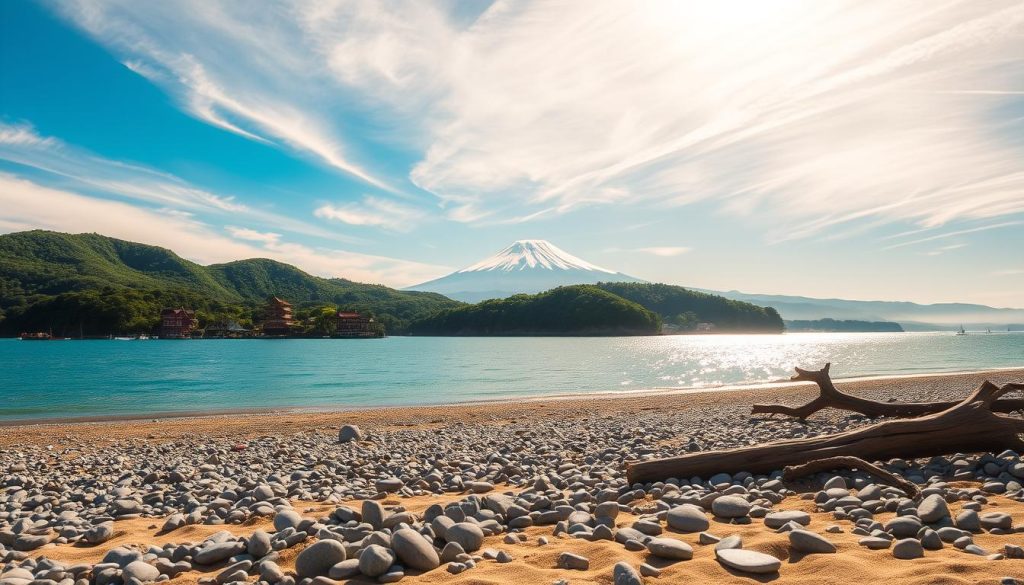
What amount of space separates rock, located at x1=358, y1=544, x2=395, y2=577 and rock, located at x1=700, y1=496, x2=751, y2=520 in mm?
3031

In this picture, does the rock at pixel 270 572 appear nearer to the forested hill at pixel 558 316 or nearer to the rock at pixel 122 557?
the rock at pixel 122 557

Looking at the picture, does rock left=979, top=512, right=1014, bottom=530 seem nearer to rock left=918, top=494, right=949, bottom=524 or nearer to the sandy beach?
the sandy beach

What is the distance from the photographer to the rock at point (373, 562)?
13.5ft

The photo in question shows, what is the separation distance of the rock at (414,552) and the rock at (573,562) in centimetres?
96

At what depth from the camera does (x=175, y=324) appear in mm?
160750

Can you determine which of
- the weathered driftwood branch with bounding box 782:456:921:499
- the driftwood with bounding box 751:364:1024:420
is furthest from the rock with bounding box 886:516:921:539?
the driftwood with bounding box 751:364:1024:420

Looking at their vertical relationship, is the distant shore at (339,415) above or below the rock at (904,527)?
below

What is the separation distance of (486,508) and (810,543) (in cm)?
293

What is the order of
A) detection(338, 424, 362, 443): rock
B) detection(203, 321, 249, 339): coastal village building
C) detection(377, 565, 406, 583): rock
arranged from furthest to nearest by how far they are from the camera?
1. detection(203, 321, 249, 339): coastal village building
2. detection(338, 424, 362, 443): rock
3. detection(377, 565, 406, 583): rock

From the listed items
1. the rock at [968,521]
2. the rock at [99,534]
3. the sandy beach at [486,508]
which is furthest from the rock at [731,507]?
the rock at [99,534]

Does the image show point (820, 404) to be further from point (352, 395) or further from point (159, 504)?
point (352, 395)

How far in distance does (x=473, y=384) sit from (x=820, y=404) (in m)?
25.9

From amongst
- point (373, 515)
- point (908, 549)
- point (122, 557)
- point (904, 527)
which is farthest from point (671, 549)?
point (122, 557)

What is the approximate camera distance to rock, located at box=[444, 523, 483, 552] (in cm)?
471
